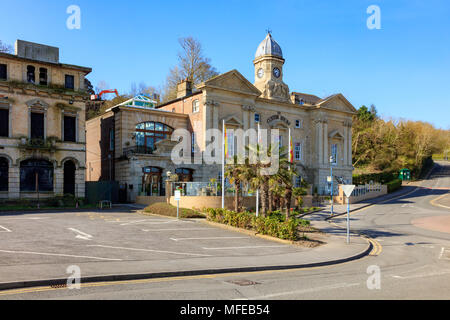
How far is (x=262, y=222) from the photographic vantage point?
73.7 feet

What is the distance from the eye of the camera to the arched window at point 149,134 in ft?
138

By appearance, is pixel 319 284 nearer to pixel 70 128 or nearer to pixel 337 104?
pixel 70 128

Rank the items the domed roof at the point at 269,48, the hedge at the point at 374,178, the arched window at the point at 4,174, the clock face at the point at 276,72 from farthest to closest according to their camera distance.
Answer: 1. the hedge at the point at 374,178
2. the domed roof at the point at 269,48
3. the clock face at the point at 276,72
4. the arched window at the point at 4,174

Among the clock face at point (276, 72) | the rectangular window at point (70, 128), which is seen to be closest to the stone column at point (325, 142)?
the clock face at point (276, 72)

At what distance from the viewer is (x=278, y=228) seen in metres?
21.4

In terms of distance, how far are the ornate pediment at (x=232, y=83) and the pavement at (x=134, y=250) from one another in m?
21.0

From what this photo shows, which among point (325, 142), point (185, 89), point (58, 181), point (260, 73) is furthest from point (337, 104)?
point (58, 181)

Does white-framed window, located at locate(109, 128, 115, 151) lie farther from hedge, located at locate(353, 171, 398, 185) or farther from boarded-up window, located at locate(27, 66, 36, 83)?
hedge, located at locate(353, 171, 398, 185)

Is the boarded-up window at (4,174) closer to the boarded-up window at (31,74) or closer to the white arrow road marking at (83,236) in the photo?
the boarded-up window at (31,74)

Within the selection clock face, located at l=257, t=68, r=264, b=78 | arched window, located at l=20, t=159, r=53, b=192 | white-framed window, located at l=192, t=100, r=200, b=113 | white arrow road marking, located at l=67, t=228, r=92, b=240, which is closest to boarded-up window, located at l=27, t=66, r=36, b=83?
arched window, located at l=20, t=159, r=53, b=192

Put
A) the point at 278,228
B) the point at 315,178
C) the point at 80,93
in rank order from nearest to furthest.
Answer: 1. the point at 278,228
2. the point at 80,93
3. the point at 315,178
